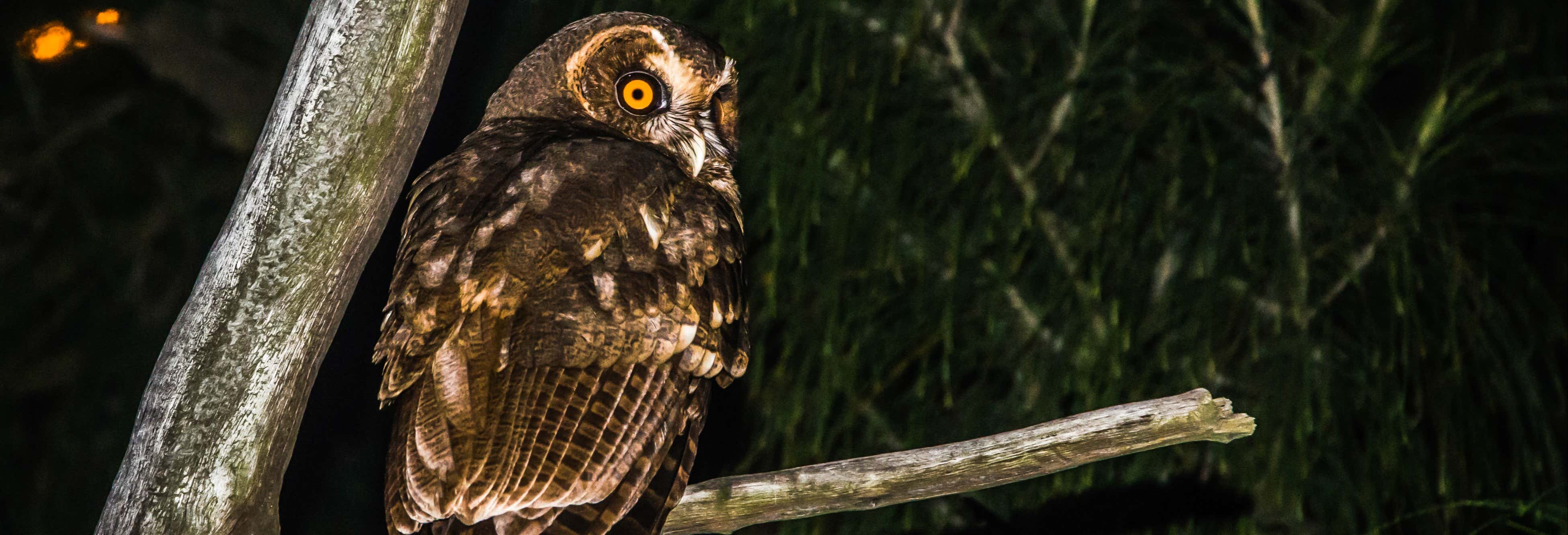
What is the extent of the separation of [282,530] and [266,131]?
73 cm

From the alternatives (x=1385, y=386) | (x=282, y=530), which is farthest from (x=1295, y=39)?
(x=282, y=530)

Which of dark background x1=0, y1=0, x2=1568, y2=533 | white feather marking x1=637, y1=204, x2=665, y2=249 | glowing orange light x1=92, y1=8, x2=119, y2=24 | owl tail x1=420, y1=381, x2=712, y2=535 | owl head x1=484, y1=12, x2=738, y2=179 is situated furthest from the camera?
glowing orange light x1=92, y1=8, x2=119, y2=24

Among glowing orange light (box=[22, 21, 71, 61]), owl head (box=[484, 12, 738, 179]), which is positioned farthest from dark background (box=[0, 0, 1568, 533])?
glowing orange light (box=[22, 21, 71, 61])

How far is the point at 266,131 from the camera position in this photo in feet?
3.08

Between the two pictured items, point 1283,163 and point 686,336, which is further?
point 1283,163

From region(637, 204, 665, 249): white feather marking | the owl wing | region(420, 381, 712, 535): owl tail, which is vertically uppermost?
region(637, 204, 665, 249): white feather marking

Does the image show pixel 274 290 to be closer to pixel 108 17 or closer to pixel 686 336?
pixel 686 336

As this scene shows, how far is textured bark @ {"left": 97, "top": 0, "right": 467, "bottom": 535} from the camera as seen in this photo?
91cm

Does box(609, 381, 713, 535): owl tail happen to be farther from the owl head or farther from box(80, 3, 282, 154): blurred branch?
box(80, 3, 282, 154): blurred branch

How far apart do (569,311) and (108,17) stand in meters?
1.23

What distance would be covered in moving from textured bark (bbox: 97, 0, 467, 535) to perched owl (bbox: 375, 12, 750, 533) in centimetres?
7

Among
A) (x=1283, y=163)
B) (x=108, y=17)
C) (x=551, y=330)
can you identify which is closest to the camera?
(x=551, y=330)

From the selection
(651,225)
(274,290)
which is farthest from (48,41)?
(651,225)

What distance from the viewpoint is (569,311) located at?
871 millimetres
